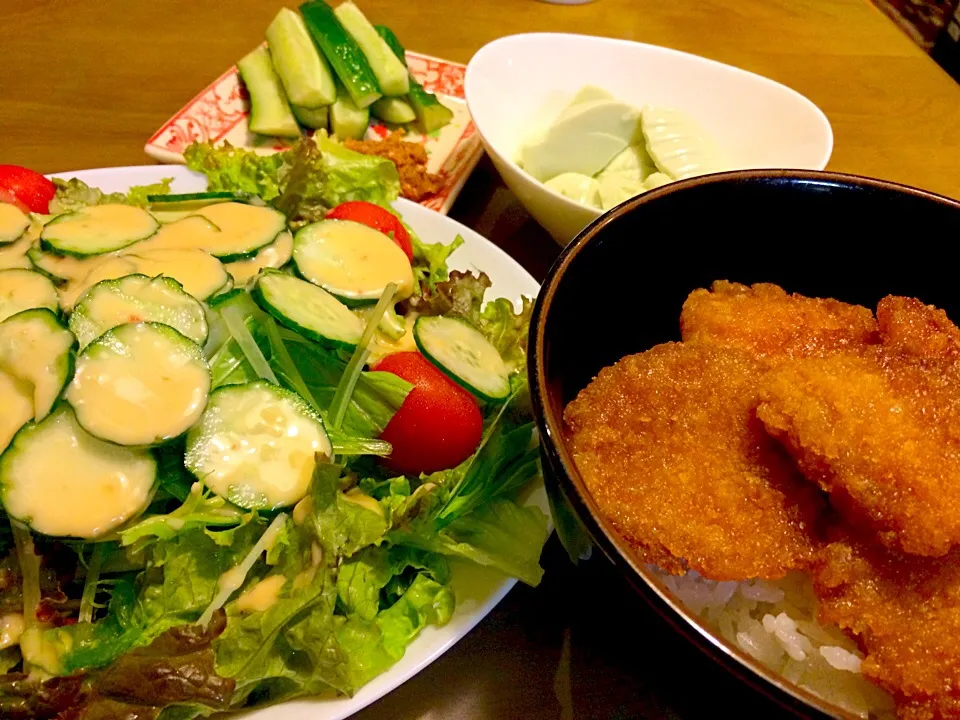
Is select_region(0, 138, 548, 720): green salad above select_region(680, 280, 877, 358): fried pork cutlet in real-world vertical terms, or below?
below

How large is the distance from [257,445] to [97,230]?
0.59 m

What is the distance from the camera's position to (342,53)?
2.16m

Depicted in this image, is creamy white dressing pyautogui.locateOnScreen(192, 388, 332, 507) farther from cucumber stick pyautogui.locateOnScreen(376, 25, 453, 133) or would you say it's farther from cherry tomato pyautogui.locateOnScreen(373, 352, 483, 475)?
cucumber stick pyautogui.locateOnScreen(376, 25, 453, 133)

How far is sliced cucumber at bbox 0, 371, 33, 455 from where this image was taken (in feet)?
3.36

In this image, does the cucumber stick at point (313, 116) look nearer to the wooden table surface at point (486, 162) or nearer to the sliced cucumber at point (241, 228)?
the wooden table surface at point (486, 162)

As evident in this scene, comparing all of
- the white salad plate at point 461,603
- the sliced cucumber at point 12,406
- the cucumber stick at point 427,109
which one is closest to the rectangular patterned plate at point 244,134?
the cucumber stick at point 427,109

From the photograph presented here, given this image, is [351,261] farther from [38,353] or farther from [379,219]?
[38,353]

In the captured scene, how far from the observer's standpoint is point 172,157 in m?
1.77

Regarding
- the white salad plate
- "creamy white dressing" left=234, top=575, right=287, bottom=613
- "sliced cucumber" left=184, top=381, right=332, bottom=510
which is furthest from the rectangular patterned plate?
"creamy white dressing" left=234, top=575, right=287, bottom=613

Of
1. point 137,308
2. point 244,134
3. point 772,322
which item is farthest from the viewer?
point 244,134

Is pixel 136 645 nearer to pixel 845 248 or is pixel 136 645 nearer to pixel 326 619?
pixel 326 619

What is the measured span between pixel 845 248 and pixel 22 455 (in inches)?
44.9

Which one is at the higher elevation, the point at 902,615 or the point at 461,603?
the point at 902,615

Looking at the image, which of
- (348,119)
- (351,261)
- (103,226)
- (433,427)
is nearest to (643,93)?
(348,119)
